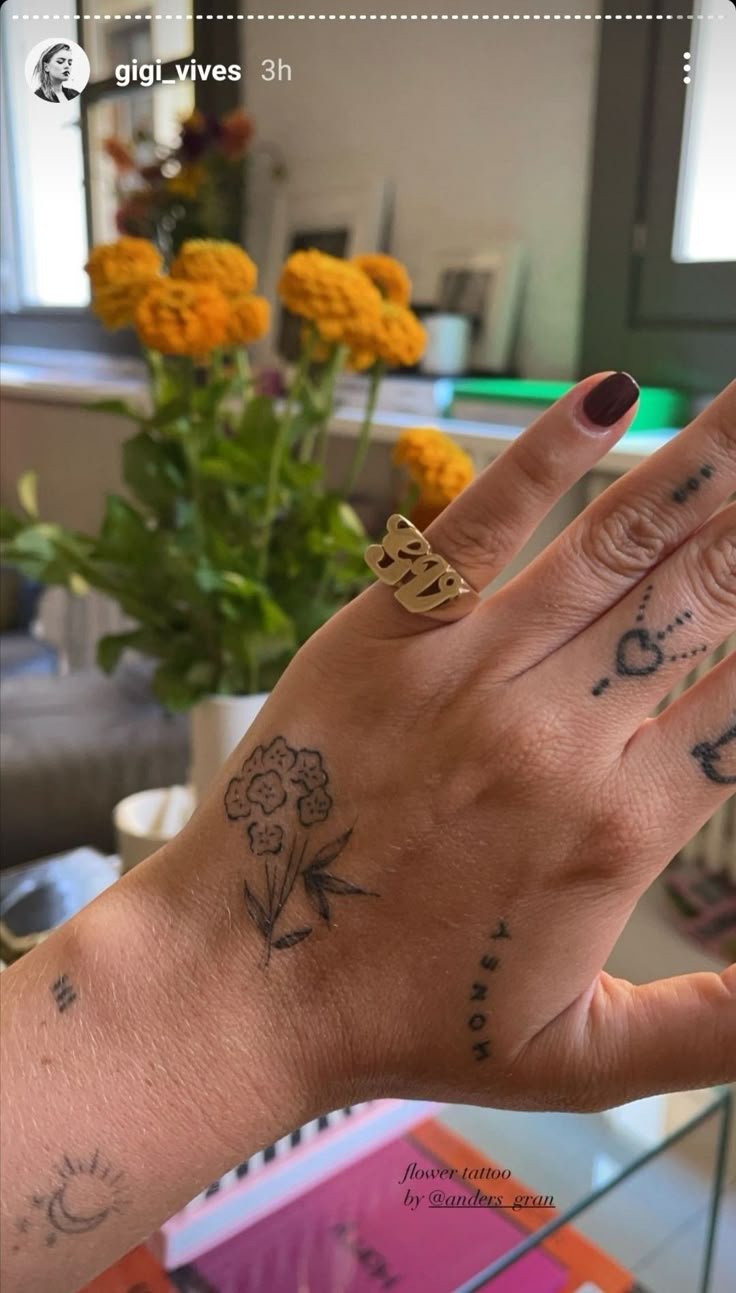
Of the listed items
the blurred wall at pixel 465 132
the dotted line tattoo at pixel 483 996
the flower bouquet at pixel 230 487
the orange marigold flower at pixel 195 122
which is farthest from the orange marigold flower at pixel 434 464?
the orange marigold flower at pixel 195 122

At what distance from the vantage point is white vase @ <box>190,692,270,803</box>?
2.43 feet

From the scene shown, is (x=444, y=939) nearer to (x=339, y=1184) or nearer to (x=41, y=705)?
(x=339, y=1184)

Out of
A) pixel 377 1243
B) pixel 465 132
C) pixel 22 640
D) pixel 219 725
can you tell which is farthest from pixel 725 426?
pixel 22 640

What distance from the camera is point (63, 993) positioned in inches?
17.3

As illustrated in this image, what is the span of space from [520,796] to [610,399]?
17cm

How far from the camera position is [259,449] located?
0.71 meters

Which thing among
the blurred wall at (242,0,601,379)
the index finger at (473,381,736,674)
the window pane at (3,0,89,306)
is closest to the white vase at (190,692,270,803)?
the index finger at (473,381,736,674)

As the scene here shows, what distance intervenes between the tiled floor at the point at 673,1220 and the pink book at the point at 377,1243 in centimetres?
10

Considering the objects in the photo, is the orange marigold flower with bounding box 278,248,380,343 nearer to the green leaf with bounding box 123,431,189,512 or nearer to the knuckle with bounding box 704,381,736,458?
the green leaf with bounding box 123,431,189,512

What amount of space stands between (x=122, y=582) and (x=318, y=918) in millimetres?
396

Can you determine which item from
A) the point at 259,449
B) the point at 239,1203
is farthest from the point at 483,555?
the point at 239,1203

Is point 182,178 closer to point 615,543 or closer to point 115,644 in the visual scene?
point 115,644
